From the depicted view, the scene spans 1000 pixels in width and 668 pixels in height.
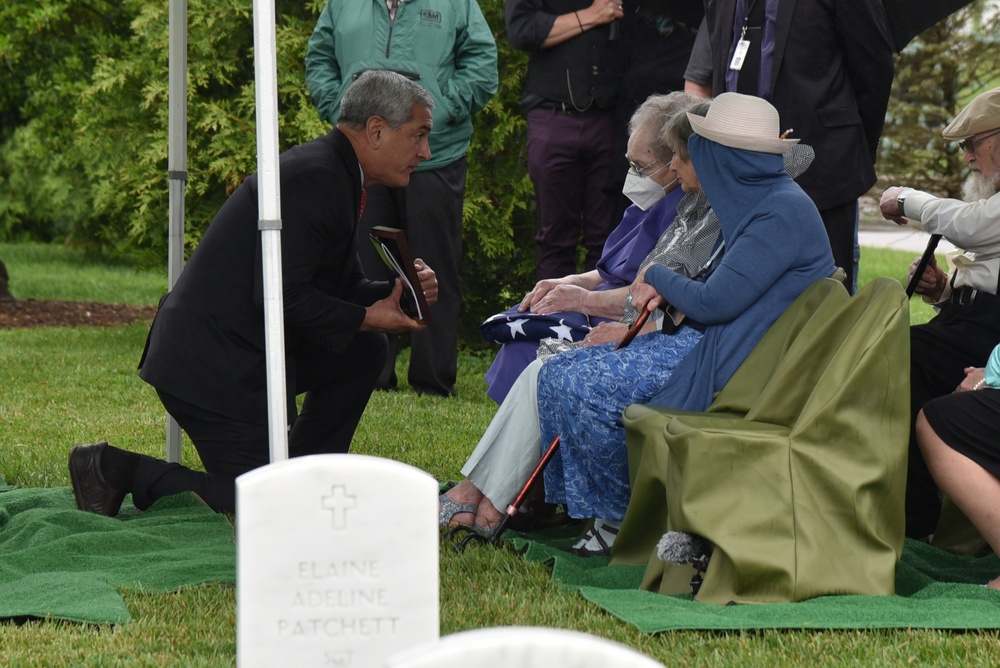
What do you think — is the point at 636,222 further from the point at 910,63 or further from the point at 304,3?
the point at 910,63

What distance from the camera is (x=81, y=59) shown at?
12.0 metres

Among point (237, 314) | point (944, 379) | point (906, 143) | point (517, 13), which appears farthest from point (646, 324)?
point (906, 143)

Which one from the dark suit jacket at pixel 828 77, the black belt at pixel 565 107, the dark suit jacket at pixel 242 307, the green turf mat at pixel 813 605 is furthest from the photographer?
the black belt at pixel 565 107

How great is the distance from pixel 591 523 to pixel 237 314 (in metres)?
1.39

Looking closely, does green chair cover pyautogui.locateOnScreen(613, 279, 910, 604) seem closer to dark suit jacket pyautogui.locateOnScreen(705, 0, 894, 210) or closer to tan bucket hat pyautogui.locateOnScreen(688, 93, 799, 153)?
tan bucket hat pyautogui.locateOnScreen(688, 93, 799, 153)

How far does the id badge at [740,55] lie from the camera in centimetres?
542

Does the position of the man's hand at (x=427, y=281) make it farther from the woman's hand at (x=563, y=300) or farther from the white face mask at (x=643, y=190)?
the white face mask at (x=643, y=190)

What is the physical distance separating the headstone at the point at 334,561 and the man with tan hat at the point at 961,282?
8.80 feet

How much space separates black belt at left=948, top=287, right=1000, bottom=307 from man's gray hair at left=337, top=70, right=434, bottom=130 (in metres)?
1.88

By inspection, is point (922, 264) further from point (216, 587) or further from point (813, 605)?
point (216, 587)

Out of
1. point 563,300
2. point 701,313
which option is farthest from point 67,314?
point 701,313

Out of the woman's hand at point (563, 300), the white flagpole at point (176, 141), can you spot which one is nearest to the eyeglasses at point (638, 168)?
the woman's hand at point (563, 300)

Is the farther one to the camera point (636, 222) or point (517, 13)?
point (517, 13)

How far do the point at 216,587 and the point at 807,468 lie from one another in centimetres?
164
